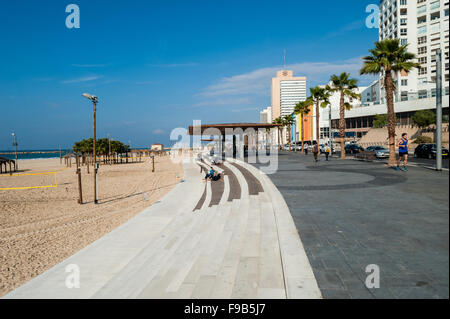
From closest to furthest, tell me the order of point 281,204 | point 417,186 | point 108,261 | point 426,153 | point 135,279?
point 135,279 → point 108,261 → point 281,204 → point 417,186 → point 426,153

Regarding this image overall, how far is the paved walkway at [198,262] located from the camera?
13.3 ft

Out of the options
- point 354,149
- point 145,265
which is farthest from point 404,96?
point 145,265

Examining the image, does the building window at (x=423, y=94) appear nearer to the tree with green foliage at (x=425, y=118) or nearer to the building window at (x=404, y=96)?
the building window at (x=404, y=96)

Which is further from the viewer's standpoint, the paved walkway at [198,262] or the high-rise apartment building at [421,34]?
the high-rise apartment building at [421,34]

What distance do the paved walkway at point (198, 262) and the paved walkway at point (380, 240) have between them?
1.14 ft

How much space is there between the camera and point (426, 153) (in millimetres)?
26375

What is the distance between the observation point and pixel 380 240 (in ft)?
16.9

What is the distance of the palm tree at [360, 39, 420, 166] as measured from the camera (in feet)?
65.9

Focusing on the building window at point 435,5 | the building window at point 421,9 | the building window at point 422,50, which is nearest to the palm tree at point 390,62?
the building window at point 422,50

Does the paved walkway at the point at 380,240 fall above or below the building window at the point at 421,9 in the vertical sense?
below

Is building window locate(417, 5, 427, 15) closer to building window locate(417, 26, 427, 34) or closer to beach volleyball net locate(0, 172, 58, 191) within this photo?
building window locate(417, 26, 427, 34)
